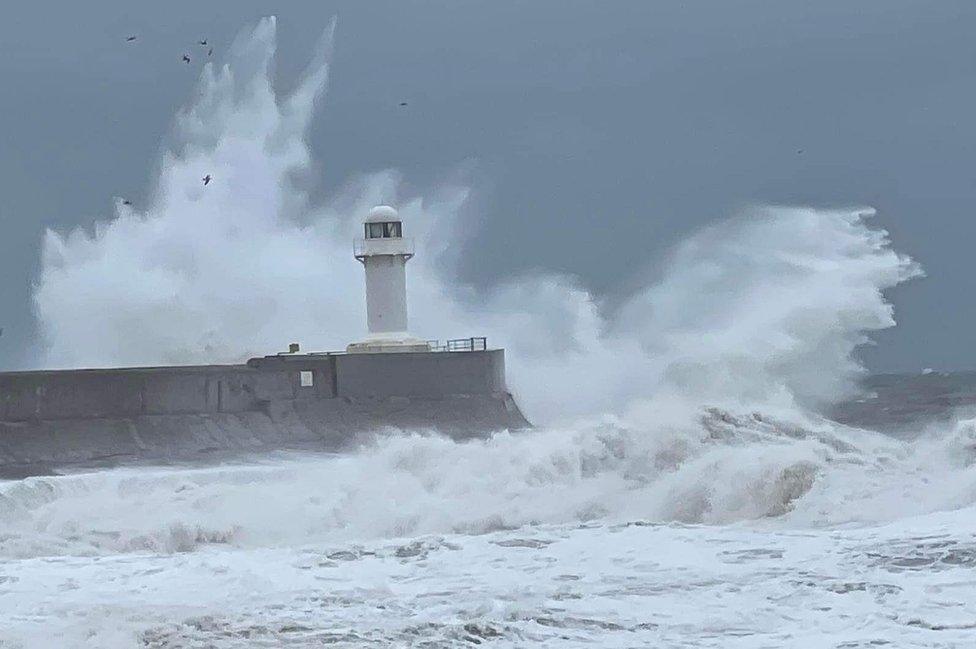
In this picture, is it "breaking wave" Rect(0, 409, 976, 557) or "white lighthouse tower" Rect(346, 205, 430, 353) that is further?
"white lighthouse tower" Rect(346, 205, 430, 353)

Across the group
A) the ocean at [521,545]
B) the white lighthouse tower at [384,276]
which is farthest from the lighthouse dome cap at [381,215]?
→ the ocean at [521,545]

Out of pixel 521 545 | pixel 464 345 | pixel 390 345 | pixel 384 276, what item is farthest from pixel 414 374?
pixel 521 545

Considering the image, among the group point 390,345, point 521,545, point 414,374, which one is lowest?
point 521,545

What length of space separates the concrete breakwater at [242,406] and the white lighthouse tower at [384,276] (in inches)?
52.7

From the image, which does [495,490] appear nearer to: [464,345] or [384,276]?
[384,276]

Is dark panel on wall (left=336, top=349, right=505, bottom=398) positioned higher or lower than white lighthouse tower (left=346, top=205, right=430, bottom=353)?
lower

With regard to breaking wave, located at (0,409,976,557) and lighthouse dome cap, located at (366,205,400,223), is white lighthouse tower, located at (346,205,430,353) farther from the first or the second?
breaking wave, located at (0,409,976,557)

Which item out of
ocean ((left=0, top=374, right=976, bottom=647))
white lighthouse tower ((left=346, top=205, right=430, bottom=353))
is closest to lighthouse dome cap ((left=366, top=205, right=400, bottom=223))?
white lighthouse tower ((left=346, top=205, right=430, bottom=353))

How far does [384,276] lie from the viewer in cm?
2056

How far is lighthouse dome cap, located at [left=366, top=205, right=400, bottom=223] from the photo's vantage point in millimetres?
20722

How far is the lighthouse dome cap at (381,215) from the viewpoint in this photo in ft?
68.0

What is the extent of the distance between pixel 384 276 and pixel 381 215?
30.1 inches

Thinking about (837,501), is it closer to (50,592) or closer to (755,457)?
(755,457)

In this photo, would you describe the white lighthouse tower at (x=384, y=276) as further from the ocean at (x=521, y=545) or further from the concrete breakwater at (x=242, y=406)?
the ocean at (x=521, y=545)
